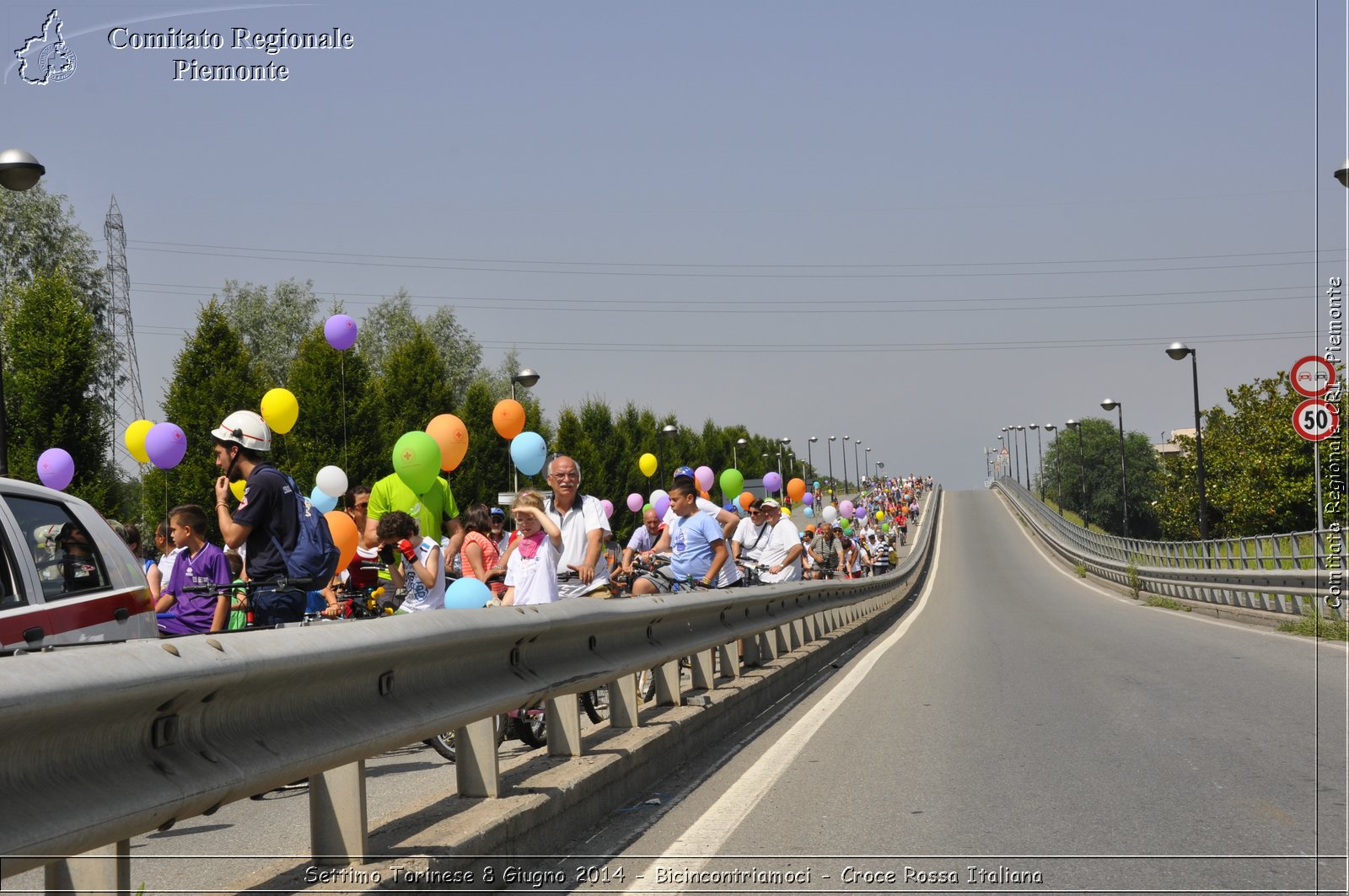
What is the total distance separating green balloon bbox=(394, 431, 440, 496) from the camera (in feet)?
43.3

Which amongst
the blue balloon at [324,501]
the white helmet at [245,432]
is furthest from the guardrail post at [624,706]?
the blue balloon at [324,501]

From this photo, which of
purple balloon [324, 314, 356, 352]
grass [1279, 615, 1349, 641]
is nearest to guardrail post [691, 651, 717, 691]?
grass [1279, 615, 1349, 641]

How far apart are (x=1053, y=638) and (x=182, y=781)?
17581mm

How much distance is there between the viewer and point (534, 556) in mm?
9570

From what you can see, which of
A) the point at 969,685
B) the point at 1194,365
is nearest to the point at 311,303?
the point at 1194,365

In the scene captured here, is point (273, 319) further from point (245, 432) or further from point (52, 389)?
point (245, 432)

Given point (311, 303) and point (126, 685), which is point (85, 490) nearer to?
point (126, 685)

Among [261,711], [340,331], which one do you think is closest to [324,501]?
[340,331]

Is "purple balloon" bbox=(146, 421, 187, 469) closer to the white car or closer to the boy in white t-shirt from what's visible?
the boy in white t-shirt

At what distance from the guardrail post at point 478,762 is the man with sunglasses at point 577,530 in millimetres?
4237

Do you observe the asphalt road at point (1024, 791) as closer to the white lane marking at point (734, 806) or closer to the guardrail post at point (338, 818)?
the white lane marking at point (734, 806)

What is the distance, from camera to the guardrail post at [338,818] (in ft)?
13.5

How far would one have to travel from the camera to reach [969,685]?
12805 mm

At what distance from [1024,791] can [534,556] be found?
3.96 m
